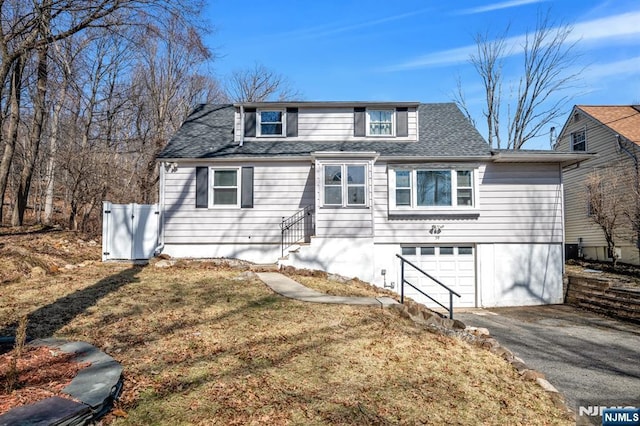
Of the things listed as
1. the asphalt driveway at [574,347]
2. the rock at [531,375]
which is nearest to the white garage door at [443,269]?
the asphalt driveway at [574,347]

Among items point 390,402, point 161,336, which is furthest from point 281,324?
point 390,402

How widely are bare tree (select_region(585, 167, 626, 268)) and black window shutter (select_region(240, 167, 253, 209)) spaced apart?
1461 centimetres

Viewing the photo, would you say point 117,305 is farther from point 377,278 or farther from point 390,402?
point 377,278

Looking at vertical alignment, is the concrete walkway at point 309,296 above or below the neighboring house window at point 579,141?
below

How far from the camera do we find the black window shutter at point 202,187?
40.0ft

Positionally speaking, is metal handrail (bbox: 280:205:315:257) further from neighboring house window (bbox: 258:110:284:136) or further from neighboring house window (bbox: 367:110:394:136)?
neighboring house window (bbox: 367:110:394:136)

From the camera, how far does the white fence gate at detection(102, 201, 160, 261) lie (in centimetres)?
1156

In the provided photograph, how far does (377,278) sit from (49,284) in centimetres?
854

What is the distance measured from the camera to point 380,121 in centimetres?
1355

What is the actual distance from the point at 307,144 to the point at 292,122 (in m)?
1.08

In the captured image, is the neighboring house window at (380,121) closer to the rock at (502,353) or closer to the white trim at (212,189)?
the white trim at (212,189)

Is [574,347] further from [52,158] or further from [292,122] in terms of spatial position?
[52,158]

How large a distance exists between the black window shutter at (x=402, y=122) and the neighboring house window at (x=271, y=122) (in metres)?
4.09

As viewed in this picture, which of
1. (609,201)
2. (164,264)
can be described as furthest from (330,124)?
(609,201)
